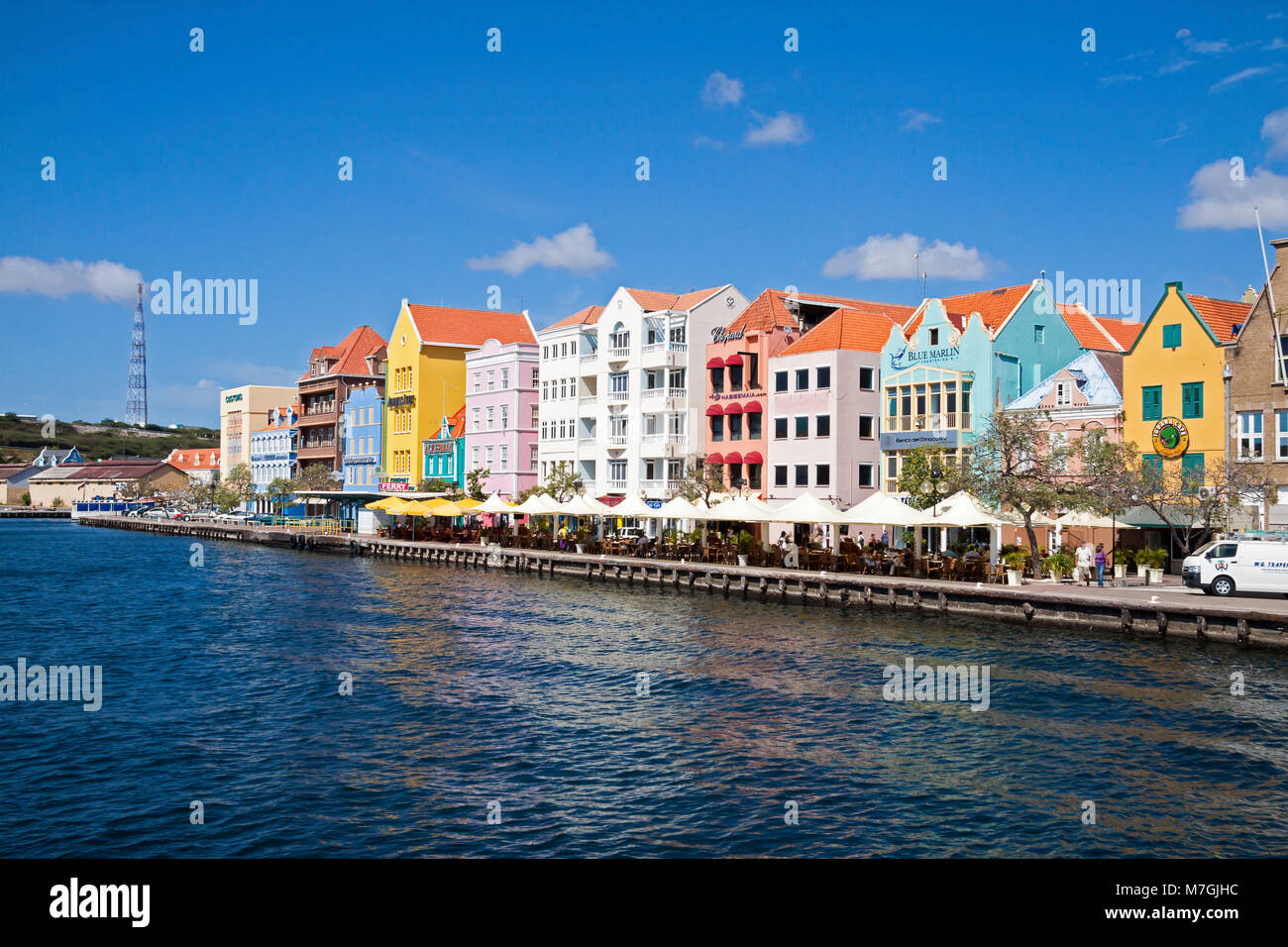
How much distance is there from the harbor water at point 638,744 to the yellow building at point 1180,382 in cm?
1659

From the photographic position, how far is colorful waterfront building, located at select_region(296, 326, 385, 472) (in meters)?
129

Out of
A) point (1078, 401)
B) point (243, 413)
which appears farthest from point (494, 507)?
point (243, 413)

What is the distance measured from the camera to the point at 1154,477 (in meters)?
45.7

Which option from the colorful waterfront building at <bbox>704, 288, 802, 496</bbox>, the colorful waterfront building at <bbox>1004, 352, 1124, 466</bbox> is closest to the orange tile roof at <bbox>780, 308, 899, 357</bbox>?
the colorful waterfront building at <bbox>704, 288, 802, 496</bbox>

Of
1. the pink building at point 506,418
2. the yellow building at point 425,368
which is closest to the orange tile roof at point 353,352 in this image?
the yellow building at point 425,368

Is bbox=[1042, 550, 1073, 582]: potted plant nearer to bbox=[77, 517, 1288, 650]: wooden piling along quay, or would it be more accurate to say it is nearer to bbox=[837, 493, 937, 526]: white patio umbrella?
bbox=[77, 517, 1288, 650]: wooden piling along quay

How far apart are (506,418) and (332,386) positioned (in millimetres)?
42078

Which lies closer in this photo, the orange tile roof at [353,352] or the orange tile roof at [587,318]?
the orange tile roof at [587,318]

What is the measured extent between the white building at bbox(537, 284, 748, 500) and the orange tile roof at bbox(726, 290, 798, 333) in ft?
14.3

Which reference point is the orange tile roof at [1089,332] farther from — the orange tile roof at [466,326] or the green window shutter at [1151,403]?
the orange tile roof at [466,326]

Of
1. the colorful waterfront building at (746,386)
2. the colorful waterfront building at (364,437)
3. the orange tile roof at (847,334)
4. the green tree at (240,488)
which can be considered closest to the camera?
the orange tile roof at (847,334)

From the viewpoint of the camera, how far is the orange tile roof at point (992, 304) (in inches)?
2441
